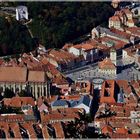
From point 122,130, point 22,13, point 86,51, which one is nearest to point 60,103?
point 122,130

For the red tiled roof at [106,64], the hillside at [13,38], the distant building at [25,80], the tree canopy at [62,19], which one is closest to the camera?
the distant building at [25,80]

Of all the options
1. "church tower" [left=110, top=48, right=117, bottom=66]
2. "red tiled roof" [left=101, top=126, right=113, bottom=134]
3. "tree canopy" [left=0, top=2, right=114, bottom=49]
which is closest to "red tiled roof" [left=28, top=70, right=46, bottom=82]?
"red tiled roof" [left=101, top=126, right=113, bottom=134]

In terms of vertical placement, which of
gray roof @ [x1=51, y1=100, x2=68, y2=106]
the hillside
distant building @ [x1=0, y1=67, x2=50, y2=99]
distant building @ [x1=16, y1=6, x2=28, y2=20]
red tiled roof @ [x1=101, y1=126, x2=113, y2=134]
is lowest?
red tiled roof @ [x1=101, y1=126, x2=113, y2=134]

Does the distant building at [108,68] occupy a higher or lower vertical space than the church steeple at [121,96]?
higher

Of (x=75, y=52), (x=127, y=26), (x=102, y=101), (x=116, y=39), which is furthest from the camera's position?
(x=127, y=26)

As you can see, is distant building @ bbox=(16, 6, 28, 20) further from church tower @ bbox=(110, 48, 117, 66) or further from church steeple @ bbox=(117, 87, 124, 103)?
church steeple @ bbox=(117, 87, 124, 103)

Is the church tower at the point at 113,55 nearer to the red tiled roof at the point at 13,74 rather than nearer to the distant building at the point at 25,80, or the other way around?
the distant building at the point at 25,80

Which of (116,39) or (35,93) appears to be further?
(116,39)

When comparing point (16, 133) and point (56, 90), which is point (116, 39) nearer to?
point (56, 90)

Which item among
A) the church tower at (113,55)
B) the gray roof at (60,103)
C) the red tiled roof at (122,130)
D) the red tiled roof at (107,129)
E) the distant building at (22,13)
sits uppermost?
the distant building at (22,13)

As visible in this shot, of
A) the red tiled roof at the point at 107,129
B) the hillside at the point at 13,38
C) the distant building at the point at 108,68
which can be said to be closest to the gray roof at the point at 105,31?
the hillside at the point at 13,38

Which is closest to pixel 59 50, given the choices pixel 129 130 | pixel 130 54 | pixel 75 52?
pixel 75 52
